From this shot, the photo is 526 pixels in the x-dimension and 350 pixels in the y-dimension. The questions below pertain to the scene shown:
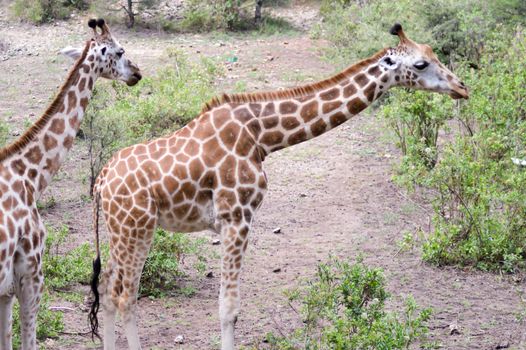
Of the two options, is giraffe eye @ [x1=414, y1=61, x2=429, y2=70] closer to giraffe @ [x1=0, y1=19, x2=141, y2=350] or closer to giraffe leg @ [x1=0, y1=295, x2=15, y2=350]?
giraffe @ [x1=0, y1=19, x2=141, y2=350]

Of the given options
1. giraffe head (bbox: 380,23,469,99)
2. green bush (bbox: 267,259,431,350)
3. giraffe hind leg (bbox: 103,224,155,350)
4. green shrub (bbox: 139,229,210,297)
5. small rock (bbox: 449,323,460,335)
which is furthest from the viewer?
green shrub (bbox: 139,229,210,297)

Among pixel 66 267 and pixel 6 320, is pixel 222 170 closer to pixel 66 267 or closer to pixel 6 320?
pixel 6 320

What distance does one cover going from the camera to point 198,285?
8.93m

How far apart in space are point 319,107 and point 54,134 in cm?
213

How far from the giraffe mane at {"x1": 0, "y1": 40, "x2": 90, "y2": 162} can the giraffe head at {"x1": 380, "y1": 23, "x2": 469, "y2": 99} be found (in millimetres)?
2461

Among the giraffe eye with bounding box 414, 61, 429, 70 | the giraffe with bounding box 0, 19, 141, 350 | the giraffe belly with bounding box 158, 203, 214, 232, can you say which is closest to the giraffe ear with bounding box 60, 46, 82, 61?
the giraffe with bounding box 0, 19, 141, 350

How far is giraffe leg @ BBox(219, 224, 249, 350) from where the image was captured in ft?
23.0

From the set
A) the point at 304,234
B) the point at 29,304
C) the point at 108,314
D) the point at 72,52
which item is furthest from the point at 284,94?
the point at 304,234

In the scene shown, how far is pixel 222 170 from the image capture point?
277 inches

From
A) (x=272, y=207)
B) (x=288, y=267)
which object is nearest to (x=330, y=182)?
(x=272, y=207)

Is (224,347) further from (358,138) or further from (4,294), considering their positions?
(358,138)

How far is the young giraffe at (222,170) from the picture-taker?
23.0ft

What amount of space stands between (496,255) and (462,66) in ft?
13.6

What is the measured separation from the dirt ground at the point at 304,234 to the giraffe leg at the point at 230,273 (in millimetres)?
362
